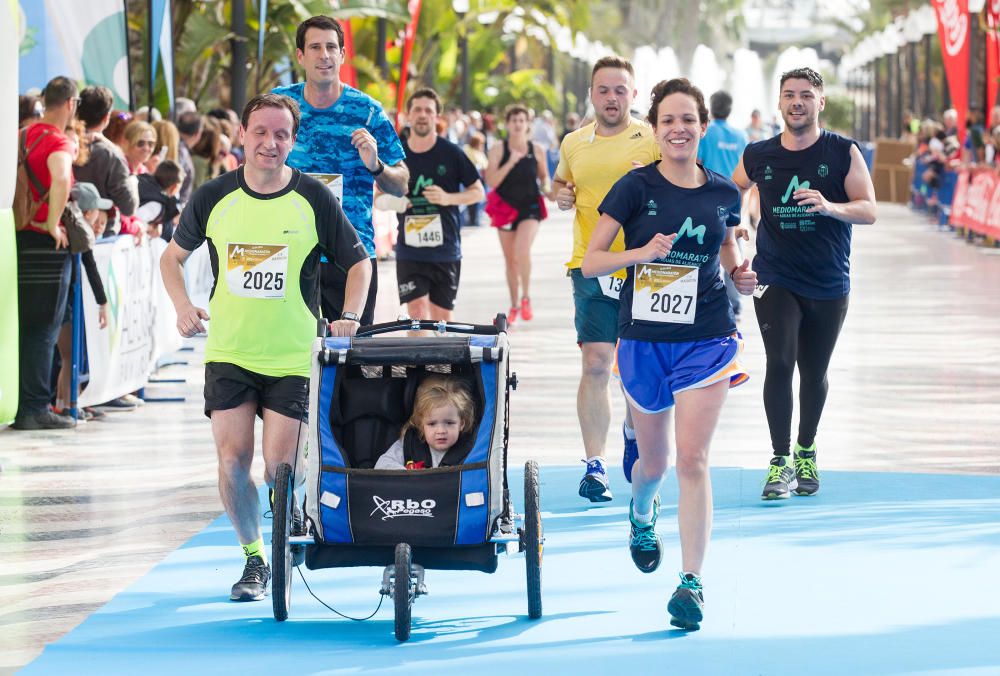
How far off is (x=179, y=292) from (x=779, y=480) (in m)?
3.25

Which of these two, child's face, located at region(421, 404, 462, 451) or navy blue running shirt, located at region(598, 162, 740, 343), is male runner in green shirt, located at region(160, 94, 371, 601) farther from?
navy blue running shirt, located at region(598, 162, 740, 343)

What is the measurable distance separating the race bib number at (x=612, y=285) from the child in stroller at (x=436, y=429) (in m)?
2.00

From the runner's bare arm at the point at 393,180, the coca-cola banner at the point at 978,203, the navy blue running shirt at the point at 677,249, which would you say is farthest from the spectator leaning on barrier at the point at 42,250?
the coca-cola banner at the point at 978,203

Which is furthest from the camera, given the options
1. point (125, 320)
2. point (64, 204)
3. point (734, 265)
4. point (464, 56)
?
point (464, 56)

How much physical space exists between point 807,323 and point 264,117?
3.19m

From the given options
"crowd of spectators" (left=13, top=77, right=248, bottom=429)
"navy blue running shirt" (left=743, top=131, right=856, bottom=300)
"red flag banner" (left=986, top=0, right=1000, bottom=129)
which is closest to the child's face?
"navy blue running shirt" (left=743, top=131, right=856, bottom=300)

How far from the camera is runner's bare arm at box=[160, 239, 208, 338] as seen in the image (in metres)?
5.93

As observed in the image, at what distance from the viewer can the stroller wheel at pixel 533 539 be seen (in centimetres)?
571

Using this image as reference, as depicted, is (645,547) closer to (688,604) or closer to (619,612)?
(619,612)

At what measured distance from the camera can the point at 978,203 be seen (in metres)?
25.5

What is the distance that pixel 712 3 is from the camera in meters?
105

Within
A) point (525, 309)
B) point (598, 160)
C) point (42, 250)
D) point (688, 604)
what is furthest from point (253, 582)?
point (525, 309)

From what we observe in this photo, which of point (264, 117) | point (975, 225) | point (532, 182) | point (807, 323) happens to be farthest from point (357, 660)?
point (975, 225)

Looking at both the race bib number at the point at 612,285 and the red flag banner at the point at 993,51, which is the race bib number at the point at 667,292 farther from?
the red flag banner at the point at 993,51
